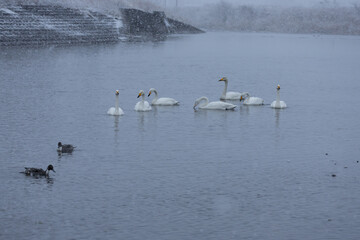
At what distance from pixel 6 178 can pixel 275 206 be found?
670 cm

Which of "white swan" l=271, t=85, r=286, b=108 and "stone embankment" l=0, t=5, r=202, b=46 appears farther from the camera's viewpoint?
"stone embankment" l=0, t=5, r=202, b=46

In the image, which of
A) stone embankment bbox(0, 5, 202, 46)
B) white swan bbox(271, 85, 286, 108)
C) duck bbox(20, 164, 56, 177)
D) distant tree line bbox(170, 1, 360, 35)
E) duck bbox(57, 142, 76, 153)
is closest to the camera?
duck bbox(20, 164, 56, 177)

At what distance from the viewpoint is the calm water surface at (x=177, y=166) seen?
14383 mm

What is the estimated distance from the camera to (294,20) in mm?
179125

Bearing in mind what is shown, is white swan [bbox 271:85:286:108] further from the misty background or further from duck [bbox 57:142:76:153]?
the misty background

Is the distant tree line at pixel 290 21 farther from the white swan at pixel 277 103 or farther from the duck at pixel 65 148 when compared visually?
the duck at pixel 65 148

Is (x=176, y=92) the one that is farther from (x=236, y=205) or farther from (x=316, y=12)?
(x=316, y=12)

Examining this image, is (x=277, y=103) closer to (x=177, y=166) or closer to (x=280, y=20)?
(x=177, y=166)

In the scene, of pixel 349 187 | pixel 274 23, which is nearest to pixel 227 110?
pixel 349 187

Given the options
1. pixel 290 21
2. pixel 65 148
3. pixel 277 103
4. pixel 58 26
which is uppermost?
pixel 290 21

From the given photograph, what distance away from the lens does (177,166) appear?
1900cm

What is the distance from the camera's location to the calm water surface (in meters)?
14.4

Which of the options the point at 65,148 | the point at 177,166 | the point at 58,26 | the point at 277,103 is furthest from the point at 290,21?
the point at 177,166

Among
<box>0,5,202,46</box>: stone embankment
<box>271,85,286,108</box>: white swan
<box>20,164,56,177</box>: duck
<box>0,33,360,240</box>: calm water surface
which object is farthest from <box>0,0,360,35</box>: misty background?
<box>20,164,56,177</box>: duck
